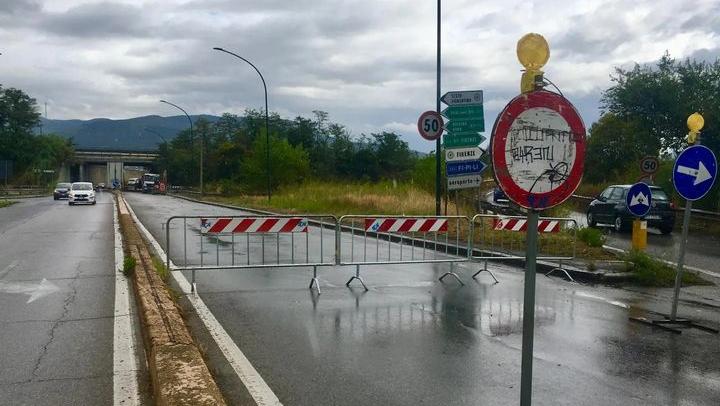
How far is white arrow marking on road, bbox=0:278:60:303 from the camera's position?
9.39m

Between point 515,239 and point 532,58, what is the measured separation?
11.7 metres

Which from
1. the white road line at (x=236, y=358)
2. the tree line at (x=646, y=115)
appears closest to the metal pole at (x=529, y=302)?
the white road line at (x=236, y=358)

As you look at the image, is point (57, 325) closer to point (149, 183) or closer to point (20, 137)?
point (149, 183)

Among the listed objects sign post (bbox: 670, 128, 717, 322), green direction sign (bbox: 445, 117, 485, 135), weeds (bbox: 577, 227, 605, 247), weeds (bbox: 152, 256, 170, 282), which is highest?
green direction sign (bbox: 445, 117, 485, 135)

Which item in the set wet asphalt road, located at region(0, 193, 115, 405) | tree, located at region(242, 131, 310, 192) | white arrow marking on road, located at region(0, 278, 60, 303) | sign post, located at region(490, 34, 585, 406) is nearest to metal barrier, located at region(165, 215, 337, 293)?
wet asphalt road, located at region(0, 193, 115, 405)

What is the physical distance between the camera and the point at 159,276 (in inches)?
394

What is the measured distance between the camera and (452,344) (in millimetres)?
6781

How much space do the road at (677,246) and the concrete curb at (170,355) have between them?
10044 mm

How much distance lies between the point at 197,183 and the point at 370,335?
9206cm

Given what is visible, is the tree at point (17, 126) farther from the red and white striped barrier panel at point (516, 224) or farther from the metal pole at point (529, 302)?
the metal pole at point (529, 302)

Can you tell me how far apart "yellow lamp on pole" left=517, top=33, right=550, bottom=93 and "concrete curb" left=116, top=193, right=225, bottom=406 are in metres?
2.95

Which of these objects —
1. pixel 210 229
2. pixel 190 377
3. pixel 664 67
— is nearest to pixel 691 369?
pixel 190 377

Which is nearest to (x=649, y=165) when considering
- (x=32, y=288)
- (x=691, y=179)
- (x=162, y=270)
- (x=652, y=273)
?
(x=652, y=273)

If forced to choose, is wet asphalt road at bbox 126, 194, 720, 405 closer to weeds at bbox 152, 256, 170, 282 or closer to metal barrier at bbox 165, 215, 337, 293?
metal barrier at bbox 165, 215, 337, 293
